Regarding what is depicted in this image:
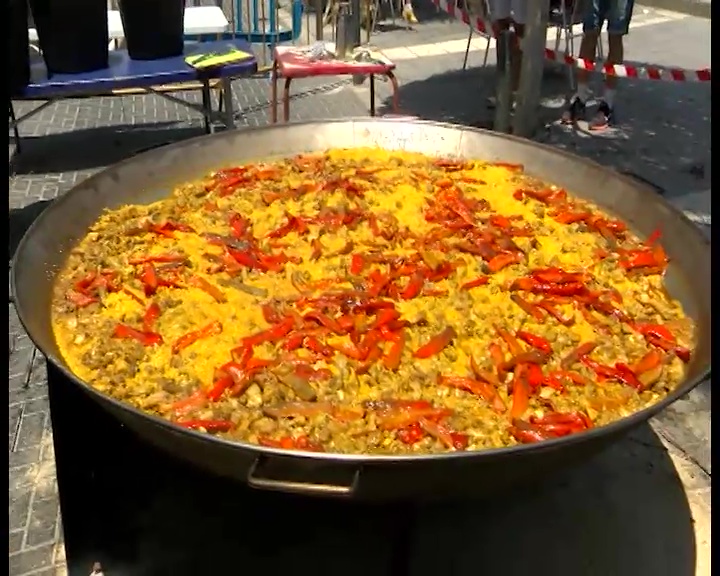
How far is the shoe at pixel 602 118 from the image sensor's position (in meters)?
8.59

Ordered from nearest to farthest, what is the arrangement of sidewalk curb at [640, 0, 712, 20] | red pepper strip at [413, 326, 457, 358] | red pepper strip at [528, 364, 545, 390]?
red pepper strip at [528, 364, 545, 390] → red pepper strip at [413, 326, 457, 358] → sidewalk curb at [640, 0, 712, 20]

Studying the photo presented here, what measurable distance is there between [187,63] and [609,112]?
4533mm

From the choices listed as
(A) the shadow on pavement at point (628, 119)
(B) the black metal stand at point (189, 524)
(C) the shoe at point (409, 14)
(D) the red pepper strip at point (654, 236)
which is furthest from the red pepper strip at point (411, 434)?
(C) the shoe at point (409, 14)

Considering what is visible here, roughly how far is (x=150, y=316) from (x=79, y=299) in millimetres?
312

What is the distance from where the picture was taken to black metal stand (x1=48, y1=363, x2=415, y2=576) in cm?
319

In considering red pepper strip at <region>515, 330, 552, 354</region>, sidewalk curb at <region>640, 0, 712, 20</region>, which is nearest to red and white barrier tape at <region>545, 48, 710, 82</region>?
red pepper strip at <region>515, 330, 552, 354</region>

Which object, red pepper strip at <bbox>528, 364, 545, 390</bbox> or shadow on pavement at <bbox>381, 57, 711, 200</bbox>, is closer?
red pepper strip at <bbox>528, 364, 545, 390</bbox>

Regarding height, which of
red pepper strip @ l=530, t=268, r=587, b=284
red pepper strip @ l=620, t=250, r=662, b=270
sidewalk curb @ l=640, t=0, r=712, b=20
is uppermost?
red pepper strip @ l=620, t=250, r=662, b=270

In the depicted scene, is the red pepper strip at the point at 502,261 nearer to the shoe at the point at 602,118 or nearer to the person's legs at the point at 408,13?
the shoe at the point at 602,118

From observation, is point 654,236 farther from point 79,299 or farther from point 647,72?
point 647,72

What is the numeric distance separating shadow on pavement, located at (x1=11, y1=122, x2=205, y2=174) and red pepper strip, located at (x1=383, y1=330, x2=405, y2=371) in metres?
5.44

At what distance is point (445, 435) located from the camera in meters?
2.50

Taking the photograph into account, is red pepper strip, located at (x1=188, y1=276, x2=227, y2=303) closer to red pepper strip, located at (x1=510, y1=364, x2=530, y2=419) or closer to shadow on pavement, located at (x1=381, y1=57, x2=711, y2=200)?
red pepper strip, located at (x1=510, y1=364, x2=530, y2=419)

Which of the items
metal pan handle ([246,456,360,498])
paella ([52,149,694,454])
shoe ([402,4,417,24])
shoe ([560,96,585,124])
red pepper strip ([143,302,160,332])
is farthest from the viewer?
shoe ([402,4,417,24])
